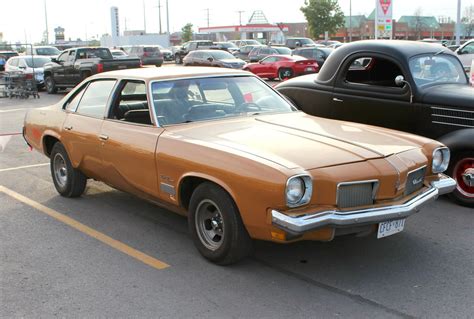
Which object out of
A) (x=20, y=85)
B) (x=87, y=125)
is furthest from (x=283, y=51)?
(x=87, y=125)

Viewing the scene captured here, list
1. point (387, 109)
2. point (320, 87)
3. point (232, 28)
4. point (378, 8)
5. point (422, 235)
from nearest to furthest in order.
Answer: point (422, 235), point (387, 109), point (320, 87), point (378, 8), point (232, 28)

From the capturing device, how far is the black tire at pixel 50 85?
22.0 metres

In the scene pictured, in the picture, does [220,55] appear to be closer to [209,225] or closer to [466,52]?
[466,52]

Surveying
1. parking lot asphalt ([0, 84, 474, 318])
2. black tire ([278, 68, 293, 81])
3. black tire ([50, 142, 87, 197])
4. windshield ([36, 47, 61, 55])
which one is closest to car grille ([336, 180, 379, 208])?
parking lot asphalt ([0, 84, 474, 318])

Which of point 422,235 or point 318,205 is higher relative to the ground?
point 318,205

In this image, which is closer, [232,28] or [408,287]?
[408,287]

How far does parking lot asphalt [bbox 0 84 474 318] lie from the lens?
374cm

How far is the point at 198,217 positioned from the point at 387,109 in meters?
3.36

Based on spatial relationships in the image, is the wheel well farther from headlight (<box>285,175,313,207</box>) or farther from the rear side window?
headlight (<box>285,175,313,207</box>)

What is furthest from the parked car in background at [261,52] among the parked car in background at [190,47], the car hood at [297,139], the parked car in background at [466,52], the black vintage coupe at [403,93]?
the car hood at [297,139]

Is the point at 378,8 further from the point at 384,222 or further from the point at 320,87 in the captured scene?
the point at 384,222

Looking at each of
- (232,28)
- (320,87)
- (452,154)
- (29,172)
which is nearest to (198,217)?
(452,154)

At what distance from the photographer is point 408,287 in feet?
13.2

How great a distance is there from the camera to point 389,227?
13.5 ft
